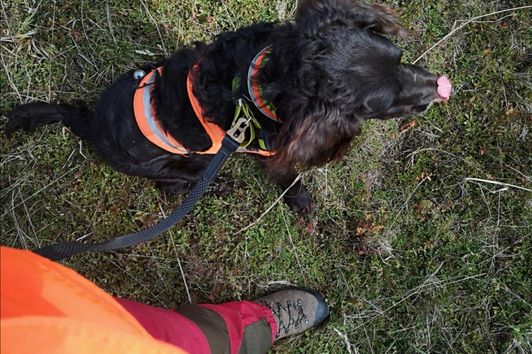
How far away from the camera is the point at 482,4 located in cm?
417

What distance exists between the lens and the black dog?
2617 mm

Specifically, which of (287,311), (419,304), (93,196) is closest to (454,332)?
(419,304)

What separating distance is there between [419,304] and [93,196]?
2.63 meters

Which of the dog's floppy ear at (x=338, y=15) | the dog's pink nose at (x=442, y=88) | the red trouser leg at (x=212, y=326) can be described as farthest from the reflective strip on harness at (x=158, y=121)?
the dog's pink nose at (x=442, y=88)

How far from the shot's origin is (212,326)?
3186 mm

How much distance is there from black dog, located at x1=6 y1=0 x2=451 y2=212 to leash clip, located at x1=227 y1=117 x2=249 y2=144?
12 centimetres

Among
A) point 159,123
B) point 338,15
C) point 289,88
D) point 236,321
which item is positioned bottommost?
point 236,321

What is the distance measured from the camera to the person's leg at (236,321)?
9.02 ft

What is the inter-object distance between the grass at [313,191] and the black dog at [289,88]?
0.90m

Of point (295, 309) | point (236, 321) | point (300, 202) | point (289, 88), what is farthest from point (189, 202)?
point (295, 309)

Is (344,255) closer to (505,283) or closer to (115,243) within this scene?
(505,283)

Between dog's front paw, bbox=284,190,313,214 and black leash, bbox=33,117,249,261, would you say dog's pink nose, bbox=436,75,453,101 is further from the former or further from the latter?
dog's front paw, bbox=284,190,313,214

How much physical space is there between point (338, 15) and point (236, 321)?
203cm

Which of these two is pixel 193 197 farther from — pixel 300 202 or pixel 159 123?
pixel 300 202
